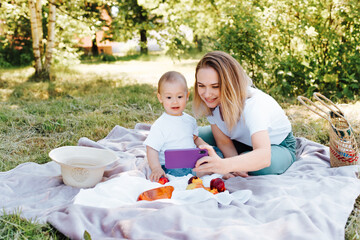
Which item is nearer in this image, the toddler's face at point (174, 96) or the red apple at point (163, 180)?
the red apple at point (163, 180)

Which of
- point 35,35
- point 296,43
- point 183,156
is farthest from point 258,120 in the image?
point 35,35

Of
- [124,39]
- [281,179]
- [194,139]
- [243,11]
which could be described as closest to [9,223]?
[194,139]

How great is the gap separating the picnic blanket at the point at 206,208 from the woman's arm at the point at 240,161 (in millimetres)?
186

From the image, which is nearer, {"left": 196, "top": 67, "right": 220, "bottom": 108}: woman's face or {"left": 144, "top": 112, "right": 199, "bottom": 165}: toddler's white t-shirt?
{"left": 196, "top": 67, "right": 220, "bottom": 108}: woman's face

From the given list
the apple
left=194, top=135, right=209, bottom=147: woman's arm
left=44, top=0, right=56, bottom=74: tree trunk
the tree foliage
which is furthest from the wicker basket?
left=44, top=0, right=56, bottom=74: tree trunk

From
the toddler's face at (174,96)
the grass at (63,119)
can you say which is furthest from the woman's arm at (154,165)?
the grass at (63,119)

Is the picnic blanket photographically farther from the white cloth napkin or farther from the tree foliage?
the tree foliage

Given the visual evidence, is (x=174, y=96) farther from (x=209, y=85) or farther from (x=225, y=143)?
(x=225, y=143)

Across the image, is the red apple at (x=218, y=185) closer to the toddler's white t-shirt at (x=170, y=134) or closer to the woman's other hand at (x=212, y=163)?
the woman's other hand at (x=212, y=163)

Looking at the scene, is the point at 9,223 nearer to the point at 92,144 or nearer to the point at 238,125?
the point at 92,144

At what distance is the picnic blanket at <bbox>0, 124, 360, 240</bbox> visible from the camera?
1.72m

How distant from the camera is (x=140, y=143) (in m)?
3.38

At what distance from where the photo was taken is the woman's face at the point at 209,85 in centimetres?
229

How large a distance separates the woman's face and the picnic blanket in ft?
1.98
